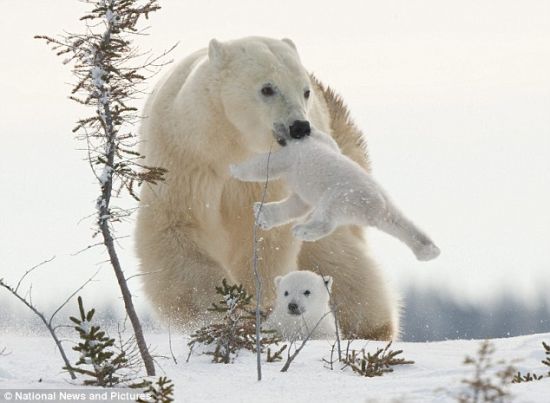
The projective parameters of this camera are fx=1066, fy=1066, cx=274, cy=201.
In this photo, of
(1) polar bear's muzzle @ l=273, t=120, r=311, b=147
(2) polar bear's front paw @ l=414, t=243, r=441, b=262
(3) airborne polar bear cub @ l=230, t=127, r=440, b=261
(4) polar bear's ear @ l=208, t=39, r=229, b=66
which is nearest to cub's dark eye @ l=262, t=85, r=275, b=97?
(1) polar bear's muzzle @ l=273, t=120, r=311, b=147

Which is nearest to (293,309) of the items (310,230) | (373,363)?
(373,363)

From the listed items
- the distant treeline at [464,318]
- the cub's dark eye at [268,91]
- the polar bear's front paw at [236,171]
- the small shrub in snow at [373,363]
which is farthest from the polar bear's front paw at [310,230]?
the distant treeline at [464,318]

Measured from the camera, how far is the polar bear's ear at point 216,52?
7.84 metres

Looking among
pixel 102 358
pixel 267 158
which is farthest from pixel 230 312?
pixel 102 358

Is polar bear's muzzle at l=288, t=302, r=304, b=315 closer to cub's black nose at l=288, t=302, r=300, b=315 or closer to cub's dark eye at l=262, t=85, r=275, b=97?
cub's black nose at l=288, t=302, r=300, b=315

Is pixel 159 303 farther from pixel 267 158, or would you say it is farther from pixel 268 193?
pixel 267 158

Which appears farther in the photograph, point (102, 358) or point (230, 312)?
point (230, 312)

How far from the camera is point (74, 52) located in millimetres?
5312

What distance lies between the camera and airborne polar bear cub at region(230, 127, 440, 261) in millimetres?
4922

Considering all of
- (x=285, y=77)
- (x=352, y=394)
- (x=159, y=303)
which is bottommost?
(x=352, y=394)

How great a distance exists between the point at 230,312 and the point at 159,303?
289cm

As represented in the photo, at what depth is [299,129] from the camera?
21.0 feet

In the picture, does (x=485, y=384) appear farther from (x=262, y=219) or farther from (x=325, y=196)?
(x=262, y=219)

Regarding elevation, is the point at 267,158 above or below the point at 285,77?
below
